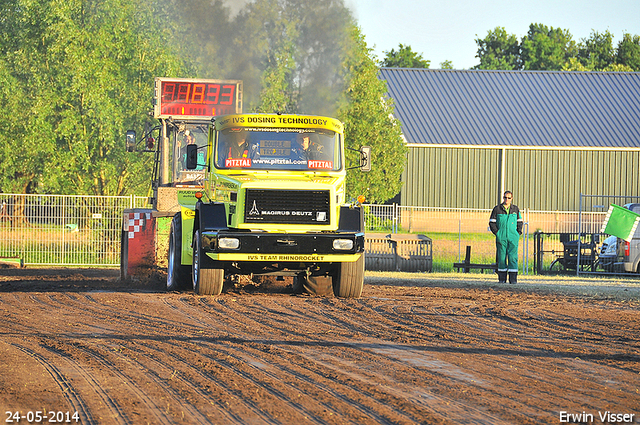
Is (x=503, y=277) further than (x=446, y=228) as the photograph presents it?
No

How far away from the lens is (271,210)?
12.2 metres

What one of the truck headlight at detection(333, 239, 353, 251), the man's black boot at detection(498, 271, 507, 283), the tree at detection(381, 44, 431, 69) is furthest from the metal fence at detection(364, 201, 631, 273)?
the tree at detection(381, 44, 431, 69)

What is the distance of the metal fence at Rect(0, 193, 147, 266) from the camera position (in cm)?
2286

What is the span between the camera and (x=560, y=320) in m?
11.6

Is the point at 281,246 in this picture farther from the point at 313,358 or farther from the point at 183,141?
the point at 183,141

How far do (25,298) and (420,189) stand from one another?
30952 millimetres

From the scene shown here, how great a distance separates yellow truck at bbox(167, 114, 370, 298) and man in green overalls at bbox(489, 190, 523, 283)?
5.77m

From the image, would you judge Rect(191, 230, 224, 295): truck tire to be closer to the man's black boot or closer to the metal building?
the man's black boot

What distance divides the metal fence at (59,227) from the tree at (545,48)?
6294 cm

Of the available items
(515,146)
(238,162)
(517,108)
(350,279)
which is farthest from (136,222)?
(517,108)

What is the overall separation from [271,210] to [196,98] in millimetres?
6169

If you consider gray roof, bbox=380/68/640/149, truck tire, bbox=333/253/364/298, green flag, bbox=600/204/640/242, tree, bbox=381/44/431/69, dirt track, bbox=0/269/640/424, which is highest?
tree, bbox=381/44/431/69

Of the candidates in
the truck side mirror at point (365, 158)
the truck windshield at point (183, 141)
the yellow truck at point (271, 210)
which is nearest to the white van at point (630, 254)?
the truck side mirror at point (365, 158)

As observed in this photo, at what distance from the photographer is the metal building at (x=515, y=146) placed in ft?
139
